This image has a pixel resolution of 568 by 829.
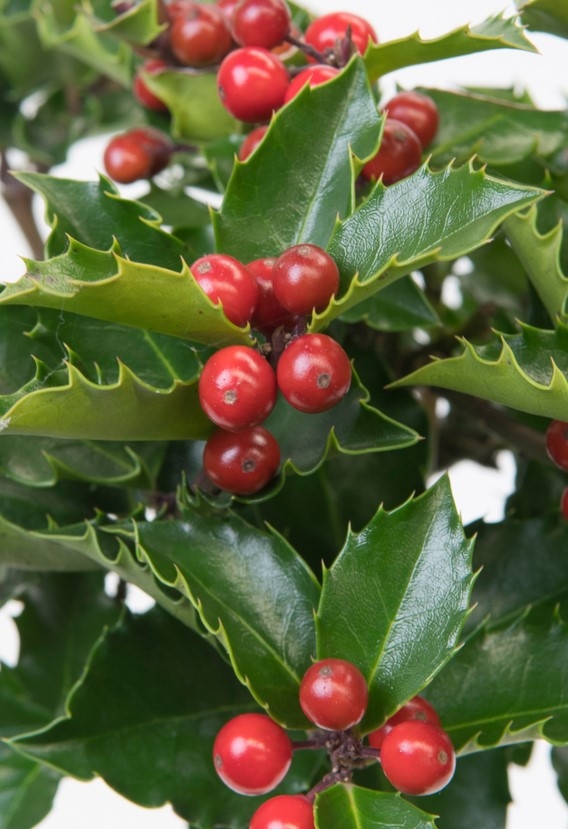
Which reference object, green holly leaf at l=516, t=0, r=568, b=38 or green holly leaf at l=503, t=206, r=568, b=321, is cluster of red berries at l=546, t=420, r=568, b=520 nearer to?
green holly leaf at l=503, t=206, r=568, b=321

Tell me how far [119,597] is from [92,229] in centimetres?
28

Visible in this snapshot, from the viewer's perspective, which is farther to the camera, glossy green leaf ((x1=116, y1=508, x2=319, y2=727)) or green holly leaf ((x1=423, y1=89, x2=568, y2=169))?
green holly leaf ((x1=423, y1=89, x2=568, y2=169))

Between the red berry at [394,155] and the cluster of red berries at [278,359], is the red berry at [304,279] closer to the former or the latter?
the cluster of red berries at [278,359]

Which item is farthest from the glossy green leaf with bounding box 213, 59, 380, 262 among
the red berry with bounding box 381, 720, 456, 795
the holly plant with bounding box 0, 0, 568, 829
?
the red berry with bounding box 381, 720, 456, 795

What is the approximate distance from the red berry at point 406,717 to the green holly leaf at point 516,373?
0.14 m

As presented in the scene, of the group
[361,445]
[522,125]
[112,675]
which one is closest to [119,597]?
[112,675]

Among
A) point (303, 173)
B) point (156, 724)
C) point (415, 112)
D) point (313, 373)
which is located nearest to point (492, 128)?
point (415, 112)

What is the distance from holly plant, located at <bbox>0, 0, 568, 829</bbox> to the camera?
1.39ft

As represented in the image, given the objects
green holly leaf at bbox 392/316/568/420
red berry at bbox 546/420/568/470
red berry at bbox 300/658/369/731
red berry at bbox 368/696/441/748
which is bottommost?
red berry at bbox 368/696/441/748

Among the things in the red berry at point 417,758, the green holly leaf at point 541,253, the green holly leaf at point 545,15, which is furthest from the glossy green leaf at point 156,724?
the green holly leaf at point 545,15

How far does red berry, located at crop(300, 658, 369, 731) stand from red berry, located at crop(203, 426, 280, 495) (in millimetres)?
85

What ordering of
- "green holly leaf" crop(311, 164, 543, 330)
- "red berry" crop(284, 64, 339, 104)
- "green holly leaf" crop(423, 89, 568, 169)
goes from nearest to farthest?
"green holly leaf" crop(311, 164, 543, 330) < "red berry" crop(284, 64, 339, 104) < "green holly leaf" crop(423, 89, 568, 169)

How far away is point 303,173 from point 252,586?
7.7 inches

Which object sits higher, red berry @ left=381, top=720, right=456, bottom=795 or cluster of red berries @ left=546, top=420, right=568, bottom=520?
cluster of red berries @ left=546, top=420, right=568, bottom=520
